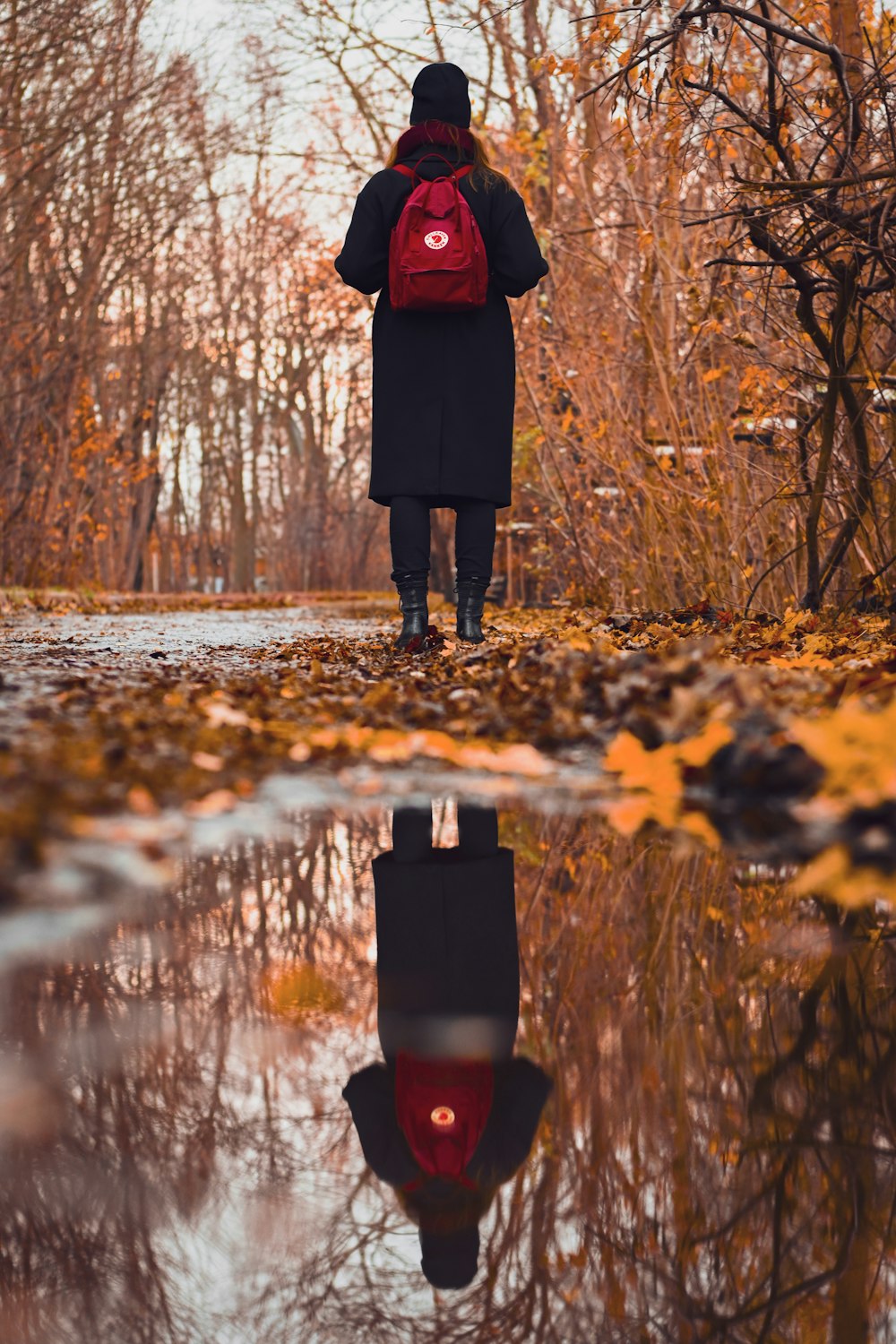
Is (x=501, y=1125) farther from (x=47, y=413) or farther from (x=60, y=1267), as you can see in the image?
(x=47, y=413)

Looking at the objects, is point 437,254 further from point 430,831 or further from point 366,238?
point 430,831

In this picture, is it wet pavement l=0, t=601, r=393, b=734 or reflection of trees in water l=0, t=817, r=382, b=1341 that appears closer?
reflection of trees in water l=0, t=817, r=382, b=1341

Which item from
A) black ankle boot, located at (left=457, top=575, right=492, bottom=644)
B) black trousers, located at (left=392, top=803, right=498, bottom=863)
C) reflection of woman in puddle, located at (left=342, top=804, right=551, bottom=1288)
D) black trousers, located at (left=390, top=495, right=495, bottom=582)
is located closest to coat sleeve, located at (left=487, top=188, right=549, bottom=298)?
black trousers, located at (left=390, top=495, right=495, bottom=582)

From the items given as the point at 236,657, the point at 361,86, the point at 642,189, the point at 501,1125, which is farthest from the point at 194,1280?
the point at 361,86

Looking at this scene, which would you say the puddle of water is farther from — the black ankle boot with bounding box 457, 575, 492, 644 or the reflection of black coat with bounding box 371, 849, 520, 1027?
the black ankle boot with bounding box 457, 575, 492, 644

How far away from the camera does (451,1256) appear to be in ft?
3.54

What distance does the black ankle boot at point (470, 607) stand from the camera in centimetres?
598

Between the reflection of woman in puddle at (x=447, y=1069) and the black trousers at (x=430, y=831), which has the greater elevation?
the black trousers at (x=430, y=831)

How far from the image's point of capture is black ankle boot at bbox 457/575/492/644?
5.98 m

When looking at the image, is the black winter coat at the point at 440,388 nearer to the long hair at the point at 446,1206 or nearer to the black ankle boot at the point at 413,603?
the black ankle boot at the point at 413,603

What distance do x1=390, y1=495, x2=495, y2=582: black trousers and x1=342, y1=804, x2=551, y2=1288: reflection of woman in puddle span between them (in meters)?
3.81

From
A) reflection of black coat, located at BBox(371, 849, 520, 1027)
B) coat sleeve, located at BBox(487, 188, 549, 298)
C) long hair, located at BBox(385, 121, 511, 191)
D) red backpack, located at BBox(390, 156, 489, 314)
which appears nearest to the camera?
reflection of black coat, located at BBox(371, 849, 520, 1027)

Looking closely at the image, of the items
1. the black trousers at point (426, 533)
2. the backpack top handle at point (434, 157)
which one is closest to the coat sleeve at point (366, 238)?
the backpack top handle at point (434, 157)

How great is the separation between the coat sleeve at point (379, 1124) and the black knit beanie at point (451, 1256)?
8cm
